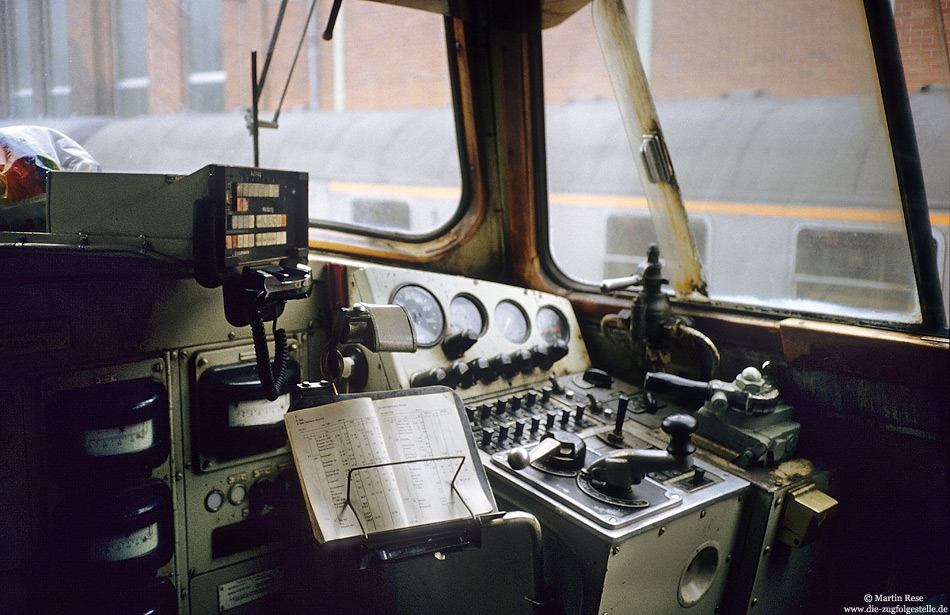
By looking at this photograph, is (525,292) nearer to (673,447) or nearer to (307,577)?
(673,447)

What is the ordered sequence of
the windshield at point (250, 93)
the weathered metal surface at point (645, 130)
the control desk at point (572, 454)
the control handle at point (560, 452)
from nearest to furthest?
the control desk at point (572, 454)
the control handle at point (560, 452)
the windshield at point (250, 93)
the weathered metal surface at point (645, 130)

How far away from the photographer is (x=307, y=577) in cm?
200

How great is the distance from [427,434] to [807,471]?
970 millimetres

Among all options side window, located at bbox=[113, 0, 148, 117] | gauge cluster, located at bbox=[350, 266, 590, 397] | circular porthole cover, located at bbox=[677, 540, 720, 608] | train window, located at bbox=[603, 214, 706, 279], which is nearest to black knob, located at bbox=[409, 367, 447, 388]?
gauge cluster, located at bbox=[350, 266, 590, 397]

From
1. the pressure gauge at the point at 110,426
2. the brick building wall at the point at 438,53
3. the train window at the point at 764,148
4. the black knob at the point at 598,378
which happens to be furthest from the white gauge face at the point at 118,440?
the train window at the point at 764,148

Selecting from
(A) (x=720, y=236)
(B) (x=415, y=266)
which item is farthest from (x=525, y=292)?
(A) (x=720, y=236)

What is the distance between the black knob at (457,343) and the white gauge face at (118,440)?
0.82m

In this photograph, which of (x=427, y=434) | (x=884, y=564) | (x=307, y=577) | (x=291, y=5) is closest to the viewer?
(x=427, y=434)

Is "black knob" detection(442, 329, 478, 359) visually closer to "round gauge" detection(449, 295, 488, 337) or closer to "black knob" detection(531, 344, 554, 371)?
"round gauge" detection(449, 295, 488, 337)

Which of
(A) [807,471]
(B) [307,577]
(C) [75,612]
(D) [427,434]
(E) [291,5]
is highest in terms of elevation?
(E) [291,5]

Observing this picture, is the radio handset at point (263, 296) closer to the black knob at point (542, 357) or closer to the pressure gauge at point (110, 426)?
the pressure gauge at point (110, 426)

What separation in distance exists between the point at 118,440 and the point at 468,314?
1085 millimetres

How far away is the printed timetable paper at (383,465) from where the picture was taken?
1.13m

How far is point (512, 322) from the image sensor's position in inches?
88.7
